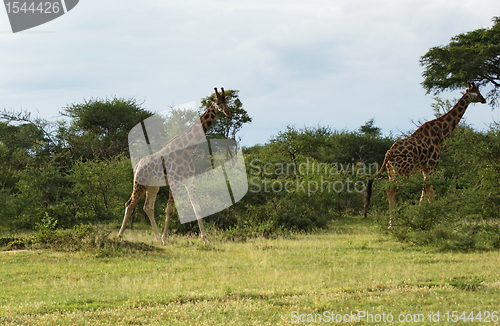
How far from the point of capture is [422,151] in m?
13.3

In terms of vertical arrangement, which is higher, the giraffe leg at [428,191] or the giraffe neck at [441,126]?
the giraffe neck at [441,126]

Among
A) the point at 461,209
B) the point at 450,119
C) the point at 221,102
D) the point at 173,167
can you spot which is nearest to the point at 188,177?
the point at 173,167

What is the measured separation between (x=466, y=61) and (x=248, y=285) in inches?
855

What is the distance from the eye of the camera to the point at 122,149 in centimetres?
2398

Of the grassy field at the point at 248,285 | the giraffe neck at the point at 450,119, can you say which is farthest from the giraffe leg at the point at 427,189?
the giraffe neck at the point at 450,119

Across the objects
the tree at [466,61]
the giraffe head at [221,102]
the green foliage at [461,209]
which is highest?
the tree at [466,61]

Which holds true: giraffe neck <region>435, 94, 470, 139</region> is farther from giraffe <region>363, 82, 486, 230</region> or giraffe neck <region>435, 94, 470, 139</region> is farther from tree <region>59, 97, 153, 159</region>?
tree <region>59, 97, 153, 159</region>

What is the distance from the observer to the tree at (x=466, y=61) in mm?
23609

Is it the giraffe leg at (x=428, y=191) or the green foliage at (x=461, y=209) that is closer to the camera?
the green foliage at (x=461, y=209)

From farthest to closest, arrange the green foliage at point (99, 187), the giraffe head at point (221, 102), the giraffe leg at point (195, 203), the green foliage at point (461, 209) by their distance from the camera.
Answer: the green foliage at point (99, 187) → the giraffe head at point (221, 102) → the giraffe leg at point (195, 203) → the green foliage at point (461, 209)

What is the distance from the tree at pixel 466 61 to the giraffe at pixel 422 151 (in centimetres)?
1051

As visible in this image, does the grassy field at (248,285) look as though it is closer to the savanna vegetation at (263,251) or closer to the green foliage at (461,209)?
the savanna vegetation at (263,251)

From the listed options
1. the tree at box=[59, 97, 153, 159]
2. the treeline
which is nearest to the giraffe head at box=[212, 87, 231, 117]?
the treeline

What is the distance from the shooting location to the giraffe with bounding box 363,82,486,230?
12.6 meters
